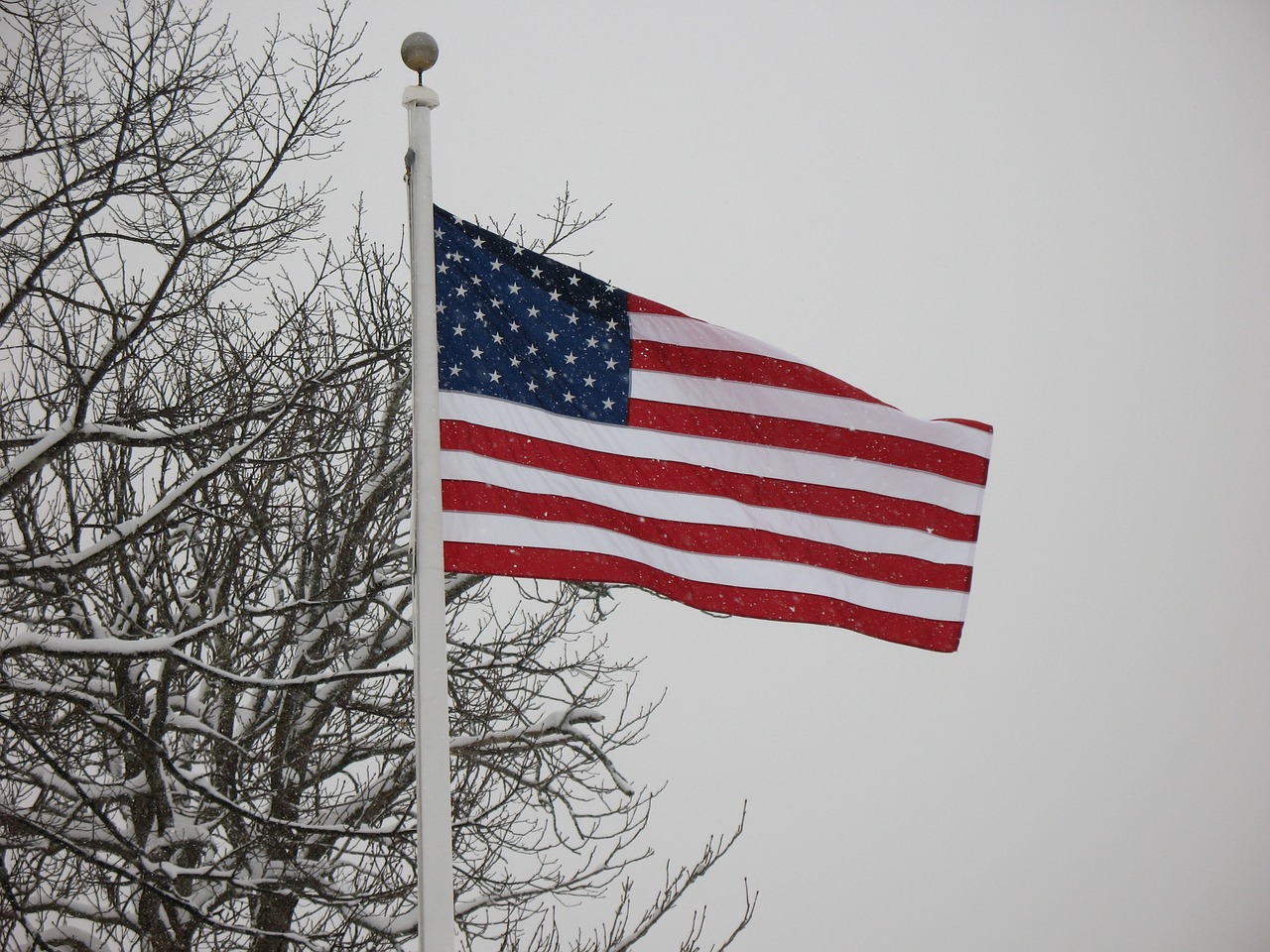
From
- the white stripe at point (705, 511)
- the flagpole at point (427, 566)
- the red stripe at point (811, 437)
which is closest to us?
the flagpole at point (427, 566)

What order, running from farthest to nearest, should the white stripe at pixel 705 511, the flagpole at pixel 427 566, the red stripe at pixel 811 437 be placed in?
the red stripe at pixel 811 437 < the white stripe at pixel 705 511 < the flagpole at pixel 427 566

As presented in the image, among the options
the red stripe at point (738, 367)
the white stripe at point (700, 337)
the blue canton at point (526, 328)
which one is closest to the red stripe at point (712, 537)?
the blue canton at point (526, 328)

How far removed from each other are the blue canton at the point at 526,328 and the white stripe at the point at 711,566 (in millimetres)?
511

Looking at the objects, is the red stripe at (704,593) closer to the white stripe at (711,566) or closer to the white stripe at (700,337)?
the white stripe at (711,566)

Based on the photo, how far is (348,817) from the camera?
8.51 meters

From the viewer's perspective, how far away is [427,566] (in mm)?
4539

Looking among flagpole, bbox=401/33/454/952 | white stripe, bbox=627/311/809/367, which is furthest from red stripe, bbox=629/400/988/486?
flagpole, bbox=401/33/454/952

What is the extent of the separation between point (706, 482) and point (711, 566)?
359mm

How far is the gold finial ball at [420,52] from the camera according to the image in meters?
4.95

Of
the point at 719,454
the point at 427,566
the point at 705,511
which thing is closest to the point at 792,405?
the point at 719,454

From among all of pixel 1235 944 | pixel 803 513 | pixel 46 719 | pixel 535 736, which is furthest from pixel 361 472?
pixel 1235 944

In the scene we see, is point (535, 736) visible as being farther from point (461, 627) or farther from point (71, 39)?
point (71, 39)

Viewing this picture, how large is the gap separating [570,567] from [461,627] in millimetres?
7226

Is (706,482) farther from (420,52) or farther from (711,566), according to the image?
(420,52)
